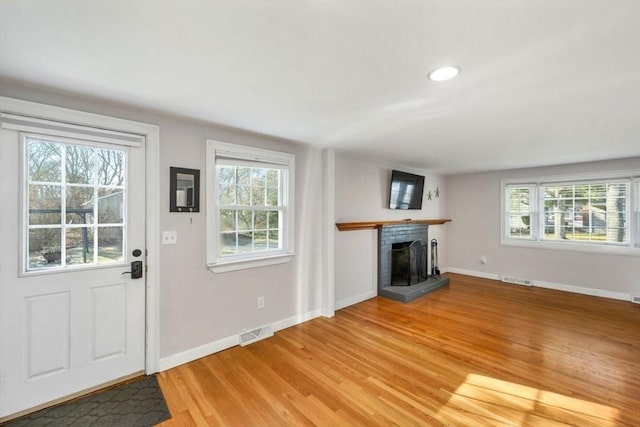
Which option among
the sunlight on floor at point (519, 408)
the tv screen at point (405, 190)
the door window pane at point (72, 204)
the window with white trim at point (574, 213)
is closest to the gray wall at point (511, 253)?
the window with white trim at point (574, 213)

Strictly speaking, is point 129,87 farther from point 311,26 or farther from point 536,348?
point 536,348

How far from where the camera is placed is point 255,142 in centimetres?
302

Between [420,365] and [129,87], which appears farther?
[420,365]

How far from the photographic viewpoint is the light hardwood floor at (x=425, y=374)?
1916mm

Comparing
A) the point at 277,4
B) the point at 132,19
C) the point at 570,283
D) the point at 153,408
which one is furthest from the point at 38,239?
the point at 570,283

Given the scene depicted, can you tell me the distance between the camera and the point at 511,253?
17.6 ft

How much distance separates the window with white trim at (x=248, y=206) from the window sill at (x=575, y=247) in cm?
453

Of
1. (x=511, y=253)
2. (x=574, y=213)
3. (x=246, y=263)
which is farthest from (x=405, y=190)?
(x=246, y=263)

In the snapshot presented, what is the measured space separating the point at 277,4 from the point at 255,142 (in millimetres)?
1966

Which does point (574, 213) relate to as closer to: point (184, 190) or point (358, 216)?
point (358, 216)

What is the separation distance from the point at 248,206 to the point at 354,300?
2207mm

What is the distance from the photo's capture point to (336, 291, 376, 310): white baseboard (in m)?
3.97

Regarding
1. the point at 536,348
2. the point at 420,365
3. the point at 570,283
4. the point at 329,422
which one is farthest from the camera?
the point at 570,283

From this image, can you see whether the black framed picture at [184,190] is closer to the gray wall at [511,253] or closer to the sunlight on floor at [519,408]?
the sunlight on floor at [519,408]
